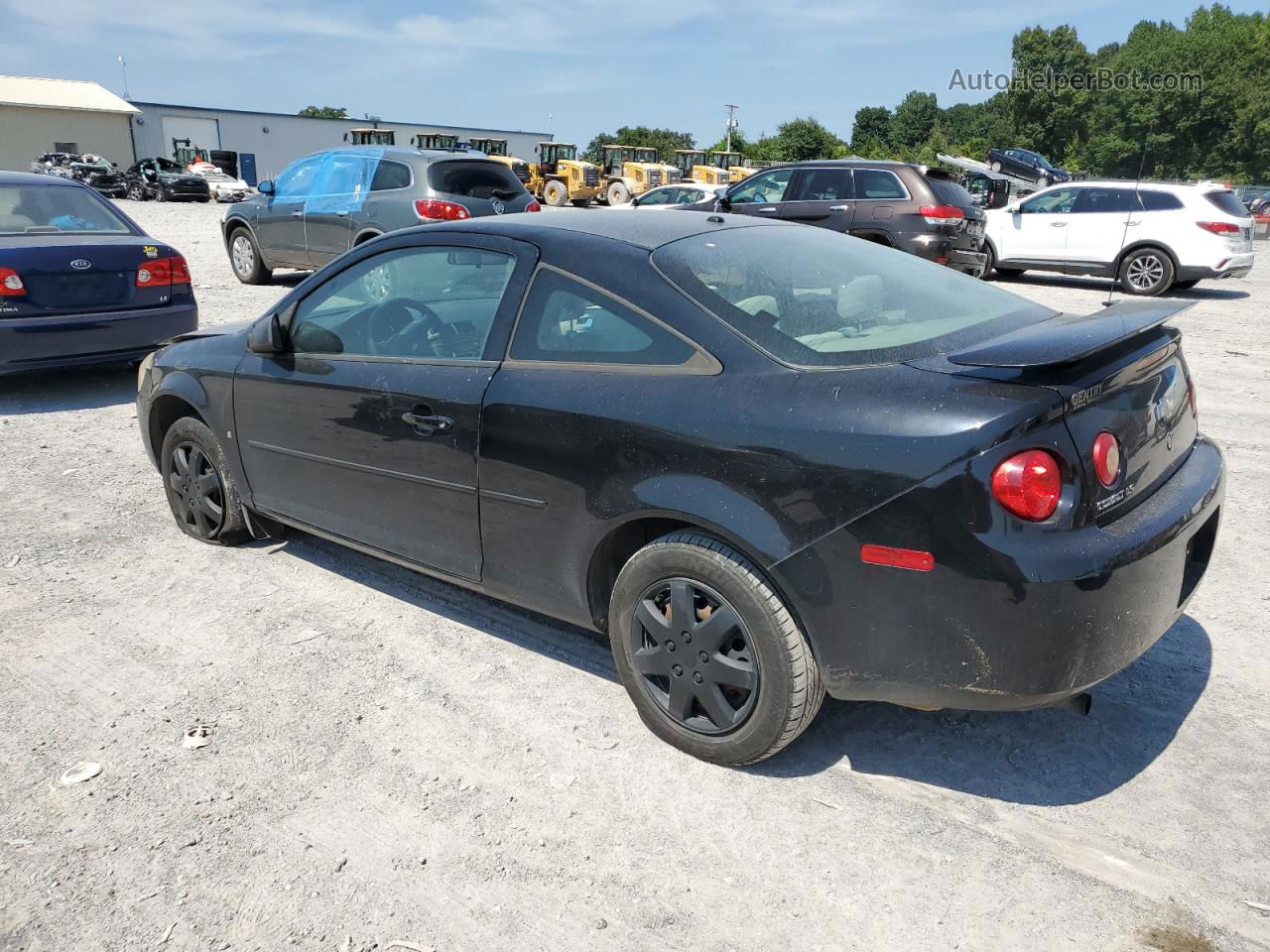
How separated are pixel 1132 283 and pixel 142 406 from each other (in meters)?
13.9

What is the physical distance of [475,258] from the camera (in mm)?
3439

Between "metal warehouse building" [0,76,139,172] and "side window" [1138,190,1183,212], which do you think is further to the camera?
"metal warehouse building" [0,76,139,172]

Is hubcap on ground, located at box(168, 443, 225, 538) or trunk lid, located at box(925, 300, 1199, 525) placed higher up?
trunk lid, located at box(925, 300, 1199, 525)

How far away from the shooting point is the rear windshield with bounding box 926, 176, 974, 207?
12.2m

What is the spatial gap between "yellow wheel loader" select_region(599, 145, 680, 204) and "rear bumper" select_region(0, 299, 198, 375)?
26.0m

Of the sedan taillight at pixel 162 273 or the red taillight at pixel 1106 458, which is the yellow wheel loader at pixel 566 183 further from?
the red taillight at pixel 1106 458

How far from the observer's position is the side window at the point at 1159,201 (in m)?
13.6

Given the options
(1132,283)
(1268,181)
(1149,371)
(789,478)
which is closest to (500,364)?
(789,478)

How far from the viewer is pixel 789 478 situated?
8.19ft

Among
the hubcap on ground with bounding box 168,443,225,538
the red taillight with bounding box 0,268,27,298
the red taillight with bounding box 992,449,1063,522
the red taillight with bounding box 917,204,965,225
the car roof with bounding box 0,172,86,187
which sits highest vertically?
the car roof with bounding box 0,172,86,187

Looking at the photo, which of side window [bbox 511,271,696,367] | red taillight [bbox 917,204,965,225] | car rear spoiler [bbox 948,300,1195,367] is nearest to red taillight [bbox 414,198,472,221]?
red taillight [bbox 917,204,965,225]

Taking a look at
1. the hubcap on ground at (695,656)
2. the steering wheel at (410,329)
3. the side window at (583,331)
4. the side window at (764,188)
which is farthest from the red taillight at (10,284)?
the side window at (764,188)

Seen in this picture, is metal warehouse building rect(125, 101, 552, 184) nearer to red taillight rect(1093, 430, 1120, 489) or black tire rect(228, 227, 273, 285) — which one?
black tire rect(228, 227, 273, 285)

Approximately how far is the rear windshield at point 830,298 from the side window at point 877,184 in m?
9.31
